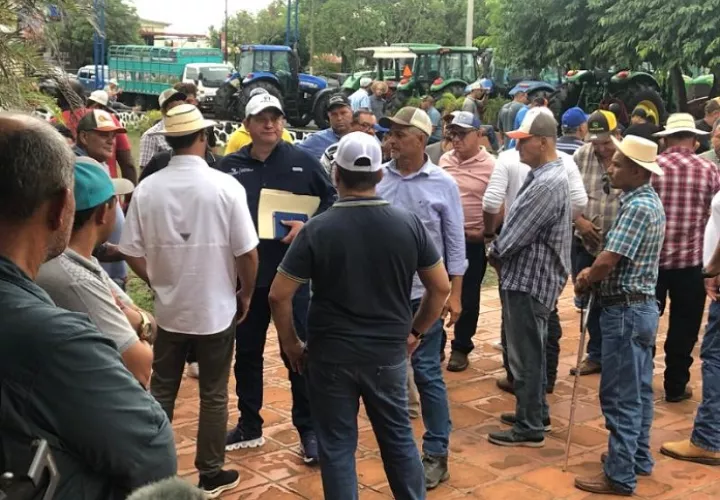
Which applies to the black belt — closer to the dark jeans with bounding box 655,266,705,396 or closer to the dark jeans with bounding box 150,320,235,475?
the dark jeans with bounding box 655,266,705,396

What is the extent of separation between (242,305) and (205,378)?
1.44 feet

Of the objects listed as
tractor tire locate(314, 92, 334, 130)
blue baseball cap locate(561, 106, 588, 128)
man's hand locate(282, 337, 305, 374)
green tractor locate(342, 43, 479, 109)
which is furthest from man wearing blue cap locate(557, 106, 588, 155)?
green tractor locate(342, 43, 479, 109)

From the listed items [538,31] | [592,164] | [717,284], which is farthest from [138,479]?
[538,31]

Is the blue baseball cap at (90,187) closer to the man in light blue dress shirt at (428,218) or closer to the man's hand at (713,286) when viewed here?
the man in light blue dress shirt at (428,218)

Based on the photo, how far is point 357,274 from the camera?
149 inches

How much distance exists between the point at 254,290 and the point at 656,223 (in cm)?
216

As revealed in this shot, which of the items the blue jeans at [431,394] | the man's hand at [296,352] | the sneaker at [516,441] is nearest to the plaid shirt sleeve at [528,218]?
the blue jeans at [431,394]

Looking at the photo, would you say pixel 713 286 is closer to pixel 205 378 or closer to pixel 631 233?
pixel 631 233

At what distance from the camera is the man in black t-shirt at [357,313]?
3.80m

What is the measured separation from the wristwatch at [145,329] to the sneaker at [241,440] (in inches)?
101

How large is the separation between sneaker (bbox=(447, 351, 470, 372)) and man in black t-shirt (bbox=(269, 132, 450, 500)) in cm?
304

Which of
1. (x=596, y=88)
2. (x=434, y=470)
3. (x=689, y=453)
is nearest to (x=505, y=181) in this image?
(x=689, y=453)

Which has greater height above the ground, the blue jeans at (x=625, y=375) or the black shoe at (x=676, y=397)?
the blue jeans at (x=625, y=375)

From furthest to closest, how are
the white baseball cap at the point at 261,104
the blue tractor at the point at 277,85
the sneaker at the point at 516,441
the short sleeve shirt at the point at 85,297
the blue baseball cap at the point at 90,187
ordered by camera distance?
the blue tractor at the point at 277,85
the sneaker at the point at 516,441
the white baseball cap at the point at 261,104
the blue baseball cap at the point at 90,187
the short sleeve shirt at the point at 85,297
